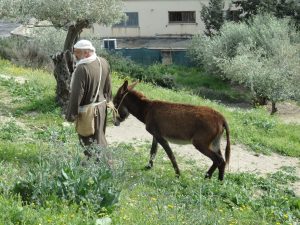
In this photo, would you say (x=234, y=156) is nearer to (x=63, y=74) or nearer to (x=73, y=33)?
(x=63, y=74)

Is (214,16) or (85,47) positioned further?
(214,16)

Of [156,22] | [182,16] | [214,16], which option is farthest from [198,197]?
→ [156,22]

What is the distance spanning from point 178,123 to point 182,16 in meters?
35.3

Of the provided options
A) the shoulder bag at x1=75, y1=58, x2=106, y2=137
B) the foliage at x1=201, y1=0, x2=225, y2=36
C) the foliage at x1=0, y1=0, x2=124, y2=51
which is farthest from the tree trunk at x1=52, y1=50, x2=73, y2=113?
the foliage at x1=201, y1=0, x2=225, y2=36

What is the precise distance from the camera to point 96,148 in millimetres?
6598

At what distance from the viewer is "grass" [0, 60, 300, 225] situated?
19.1 ft

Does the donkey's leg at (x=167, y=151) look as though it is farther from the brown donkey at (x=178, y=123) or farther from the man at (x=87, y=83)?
the man at (x=87, y=83)

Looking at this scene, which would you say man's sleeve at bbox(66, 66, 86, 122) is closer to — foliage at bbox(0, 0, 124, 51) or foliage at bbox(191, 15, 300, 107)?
foliage at bbox(0, 0, 124, 51)

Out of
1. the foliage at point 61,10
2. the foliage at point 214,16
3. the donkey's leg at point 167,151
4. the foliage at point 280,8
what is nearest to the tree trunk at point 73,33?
the foliage at point 61,10

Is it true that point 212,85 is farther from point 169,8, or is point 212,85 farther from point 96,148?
point 96,148

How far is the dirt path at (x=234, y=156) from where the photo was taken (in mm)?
11280

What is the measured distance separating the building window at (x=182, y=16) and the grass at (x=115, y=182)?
29.5 meters

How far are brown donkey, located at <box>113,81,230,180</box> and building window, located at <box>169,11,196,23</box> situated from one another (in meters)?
34.5

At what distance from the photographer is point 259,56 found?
88.5 feet
